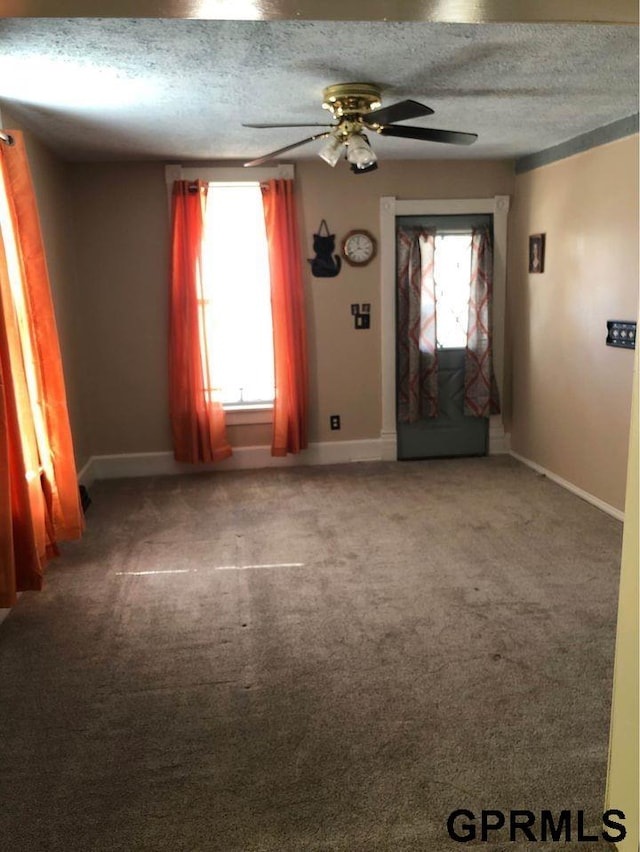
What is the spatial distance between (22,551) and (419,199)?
3770mm

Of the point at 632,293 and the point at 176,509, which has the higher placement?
the point at 632,293

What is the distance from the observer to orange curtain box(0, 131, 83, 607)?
284 cm

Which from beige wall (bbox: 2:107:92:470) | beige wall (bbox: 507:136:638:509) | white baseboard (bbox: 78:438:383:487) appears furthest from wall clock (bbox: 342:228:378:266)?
beige wall (bbox: 2:107:92:470)

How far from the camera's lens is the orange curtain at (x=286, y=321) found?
5078 millimetres

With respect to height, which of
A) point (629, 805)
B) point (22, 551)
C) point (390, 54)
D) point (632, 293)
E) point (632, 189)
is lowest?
point (629, 805)

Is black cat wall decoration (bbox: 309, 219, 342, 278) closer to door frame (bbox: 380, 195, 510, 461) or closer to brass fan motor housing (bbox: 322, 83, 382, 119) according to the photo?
door frame (bbox: 380, 195, 510, 461)

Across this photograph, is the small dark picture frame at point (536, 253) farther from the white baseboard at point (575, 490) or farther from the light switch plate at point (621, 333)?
the white baseboard at point (575, 490)

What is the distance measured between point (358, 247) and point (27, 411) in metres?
2.96

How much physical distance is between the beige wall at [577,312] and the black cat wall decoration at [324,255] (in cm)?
139

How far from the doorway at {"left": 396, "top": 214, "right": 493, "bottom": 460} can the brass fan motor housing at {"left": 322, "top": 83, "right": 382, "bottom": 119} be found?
2.18 meters

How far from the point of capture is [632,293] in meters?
3.95

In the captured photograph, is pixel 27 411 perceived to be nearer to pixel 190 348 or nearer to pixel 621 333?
pixel 190 348

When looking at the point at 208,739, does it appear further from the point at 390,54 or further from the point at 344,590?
the point at 390,54

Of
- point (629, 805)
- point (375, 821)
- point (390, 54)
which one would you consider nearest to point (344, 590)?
point (375, 821)
